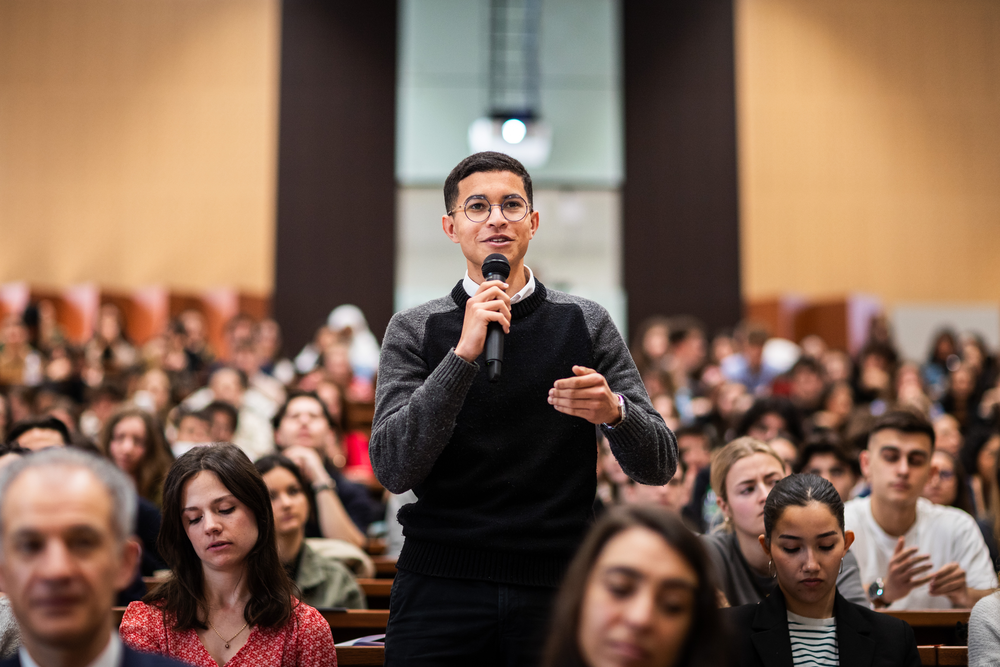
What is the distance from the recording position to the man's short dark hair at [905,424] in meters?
2.81

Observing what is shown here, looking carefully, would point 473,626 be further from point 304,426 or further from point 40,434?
point 304,426

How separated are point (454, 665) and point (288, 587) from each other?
643 mm

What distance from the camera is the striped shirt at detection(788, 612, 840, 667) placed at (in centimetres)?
196

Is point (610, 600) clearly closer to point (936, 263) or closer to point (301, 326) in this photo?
point (301, 326)

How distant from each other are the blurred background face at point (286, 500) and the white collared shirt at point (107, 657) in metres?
1.31

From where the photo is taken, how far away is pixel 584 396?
1436mm

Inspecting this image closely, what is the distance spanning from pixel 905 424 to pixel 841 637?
3.37 ft

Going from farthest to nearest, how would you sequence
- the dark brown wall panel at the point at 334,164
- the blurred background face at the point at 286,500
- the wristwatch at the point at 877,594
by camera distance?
1. the dark brown wall panel at the point at 334,164
2. the blurred background face at the point at 286,500
3. the wristwatch at the point at 877,594

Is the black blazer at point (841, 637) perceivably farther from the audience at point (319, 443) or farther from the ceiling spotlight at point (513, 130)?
the ceiling spotlight at point (513, 130)

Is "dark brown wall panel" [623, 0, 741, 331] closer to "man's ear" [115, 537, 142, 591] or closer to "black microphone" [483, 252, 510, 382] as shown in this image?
"black microphone" [483, 252, 510, 382]

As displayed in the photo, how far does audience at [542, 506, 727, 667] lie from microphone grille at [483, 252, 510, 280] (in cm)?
47

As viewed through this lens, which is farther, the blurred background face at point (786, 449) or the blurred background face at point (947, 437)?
the blurred background face at point (947, 437)

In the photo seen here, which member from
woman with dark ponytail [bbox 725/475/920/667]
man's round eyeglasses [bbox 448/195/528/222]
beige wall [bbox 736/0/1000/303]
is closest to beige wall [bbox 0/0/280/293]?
beige wall [bbox 736/0/1000/303]

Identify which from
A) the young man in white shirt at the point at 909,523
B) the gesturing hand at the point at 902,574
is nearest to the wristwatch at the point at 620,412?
the gesturing hand at the point at 902,574
